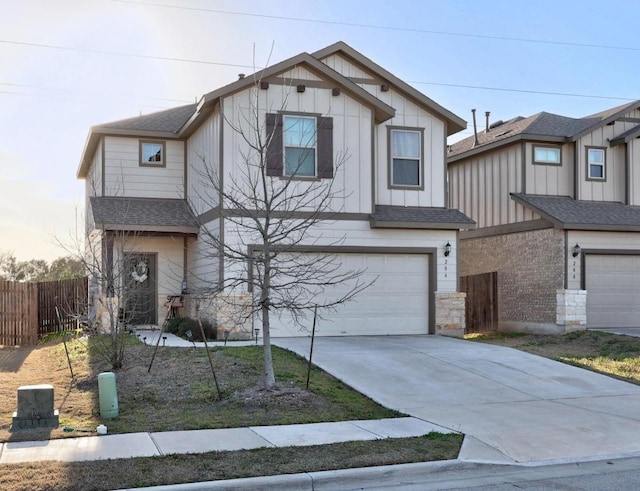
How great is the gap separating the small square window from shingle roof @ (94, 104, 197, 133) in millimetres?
12818

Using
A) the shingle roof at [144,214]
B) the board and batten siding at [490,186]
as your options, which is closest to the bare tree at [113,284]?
the shingle roof at [144,214]

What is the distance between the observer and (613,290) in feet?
70.8

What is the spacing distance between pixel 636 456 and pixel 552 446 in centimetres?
96

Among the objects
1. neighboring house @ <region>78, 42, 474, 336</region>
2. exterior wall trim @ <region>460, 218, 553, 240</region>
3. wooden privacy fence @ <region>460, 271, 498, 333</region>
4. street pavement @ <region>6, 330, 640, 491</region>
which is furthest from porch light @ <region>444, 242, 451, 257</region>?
wooden privacy fence @ <region>460, 271, 498, 333</region>

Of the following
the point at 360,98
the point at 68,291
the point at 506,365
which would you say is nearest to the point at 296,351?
the point at 506,365

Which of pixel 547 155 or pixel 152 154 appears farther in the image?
pixel 547 155

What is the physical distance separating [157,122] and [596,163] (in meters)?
13.9

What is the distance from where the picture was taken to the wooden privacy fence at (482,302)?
2353cm

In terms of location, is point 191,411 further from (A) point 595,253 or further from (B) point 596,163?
(B) point 596,163

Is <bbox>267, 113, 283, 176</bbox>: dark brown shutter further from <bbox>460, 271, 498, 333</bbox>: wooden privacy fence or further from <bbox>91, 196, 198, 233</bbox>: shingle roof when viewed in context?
<bbox>460, 271, 498, 333</bbox>: wooden privacy fence

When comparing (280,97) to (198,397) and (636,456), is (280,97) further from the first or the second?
(636,456)

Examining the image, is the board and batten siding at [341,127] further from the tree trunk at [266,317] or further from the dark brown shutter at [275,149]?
the tree trunk at [266,317]

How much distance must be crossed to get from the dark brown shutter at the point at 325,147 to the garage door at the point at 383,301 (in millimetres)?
2203

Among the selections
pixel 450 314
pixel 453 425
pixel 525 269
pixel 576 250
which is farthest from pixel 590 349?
pixel 453 425
